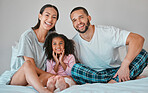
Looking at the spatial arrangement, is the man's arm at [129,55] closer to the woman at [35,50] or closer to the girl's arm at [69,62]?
the girl's arm at [69,62]

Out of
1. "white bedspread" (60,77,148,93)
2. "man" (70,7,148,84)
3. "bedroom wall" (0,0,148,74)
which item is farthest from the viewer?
"bedroom wall" (0,0,148,74)

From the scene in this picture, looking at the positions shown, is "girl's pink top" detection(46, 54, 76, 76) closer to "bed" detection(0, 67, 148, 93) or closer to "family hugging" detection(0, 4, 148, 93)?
"family hugging" detection(0, 4, 148, 93)

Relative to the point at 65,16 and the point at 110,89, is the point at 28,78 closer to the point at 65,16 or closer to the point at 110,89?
the point at 110,89

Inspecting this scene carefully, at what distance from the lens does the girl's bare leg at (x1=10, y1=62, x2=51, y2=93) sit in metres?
0.96

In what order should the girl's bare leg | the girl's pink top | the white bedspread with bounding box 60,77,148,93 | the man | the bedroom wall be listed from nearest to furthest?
the white bedspread with bounding box 60,77,148,93
the girl's bare leg
the man
the girl's pink top
the bedroom wall

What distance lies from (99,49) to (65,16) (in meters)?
0.75

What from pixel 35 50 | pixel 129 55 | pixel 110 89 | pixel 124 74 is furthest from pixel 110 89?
pixel 35 50

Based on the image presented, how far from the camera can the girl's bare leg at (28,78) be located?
96 centimetres

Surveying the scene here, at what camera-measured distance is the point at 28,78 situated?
1037 mm

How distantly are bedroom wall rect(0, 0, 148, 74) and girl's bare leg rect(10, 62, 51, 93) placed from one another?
2.78 feet

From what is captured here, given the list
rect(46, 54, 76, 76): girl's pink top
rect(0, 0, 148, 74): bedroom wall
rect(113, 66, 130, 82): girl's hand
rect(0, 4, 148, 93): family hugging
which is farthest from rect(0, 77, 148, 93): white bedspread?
rect(0, 0, 148, 74): bedroom wall

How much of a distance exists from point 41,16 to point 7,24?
64 centimetres

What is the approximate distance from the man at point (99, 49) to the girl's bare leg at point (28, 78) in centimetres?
36

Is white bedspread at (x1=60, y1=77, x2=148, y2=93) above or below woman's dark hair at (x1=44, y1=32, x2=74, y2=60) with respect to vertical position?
below
